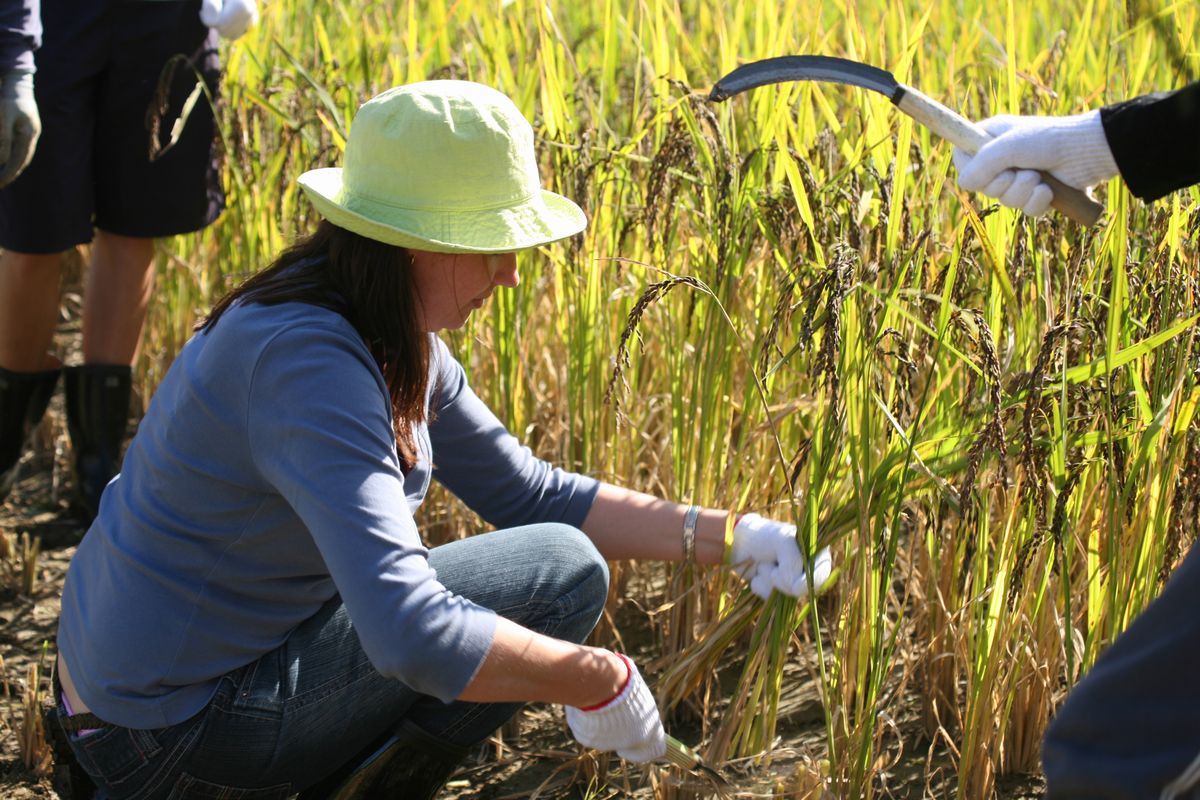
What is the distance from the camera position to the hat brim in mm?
1386

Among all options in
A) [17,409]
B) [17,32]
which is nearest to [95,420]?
[17,409]

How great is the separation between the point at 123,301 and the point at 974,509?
1.79m

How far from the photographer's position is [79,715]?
5.03 feet

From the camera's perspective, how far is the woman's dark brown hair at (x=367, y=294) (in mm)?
1433

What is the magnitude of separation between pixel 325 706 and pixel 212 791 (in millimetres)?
161

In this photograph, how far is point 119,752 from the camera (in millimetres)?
1507

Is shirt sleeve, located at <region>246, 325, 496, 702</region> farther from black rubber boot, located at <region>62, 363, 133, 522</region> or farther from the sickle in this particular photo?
black rubber boot, located at <region>62, 363, 133, 522</region>

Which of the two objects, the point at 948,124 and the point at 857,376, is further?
the point at 857,376

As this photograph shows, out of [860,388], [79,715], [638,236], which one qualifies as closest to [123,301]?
[638,236]

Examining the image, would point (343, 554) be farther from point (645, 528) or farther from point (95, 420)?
point (95, 420)

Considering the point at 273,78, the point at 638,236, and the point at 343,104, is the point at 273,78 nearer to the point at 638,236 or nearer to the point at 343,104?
the point at 343,104

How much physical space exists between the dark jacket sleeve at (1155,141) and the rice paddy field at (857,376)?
118 millimetres

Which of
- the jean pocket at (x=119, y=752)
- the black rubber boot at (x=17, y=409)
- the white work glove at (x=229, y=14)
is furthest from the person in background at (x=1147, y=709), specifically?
the black rubber boot at (x=17, y=409)

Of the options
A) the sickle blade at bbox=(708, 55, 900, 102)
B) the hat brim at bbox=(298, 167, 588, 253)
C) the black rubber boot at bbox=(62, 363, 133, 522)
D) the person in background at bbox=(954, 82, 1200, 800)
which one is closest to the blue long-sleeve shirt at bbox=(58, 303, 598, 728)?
the hat brim at bbox=(298, 167, 588, 253)
